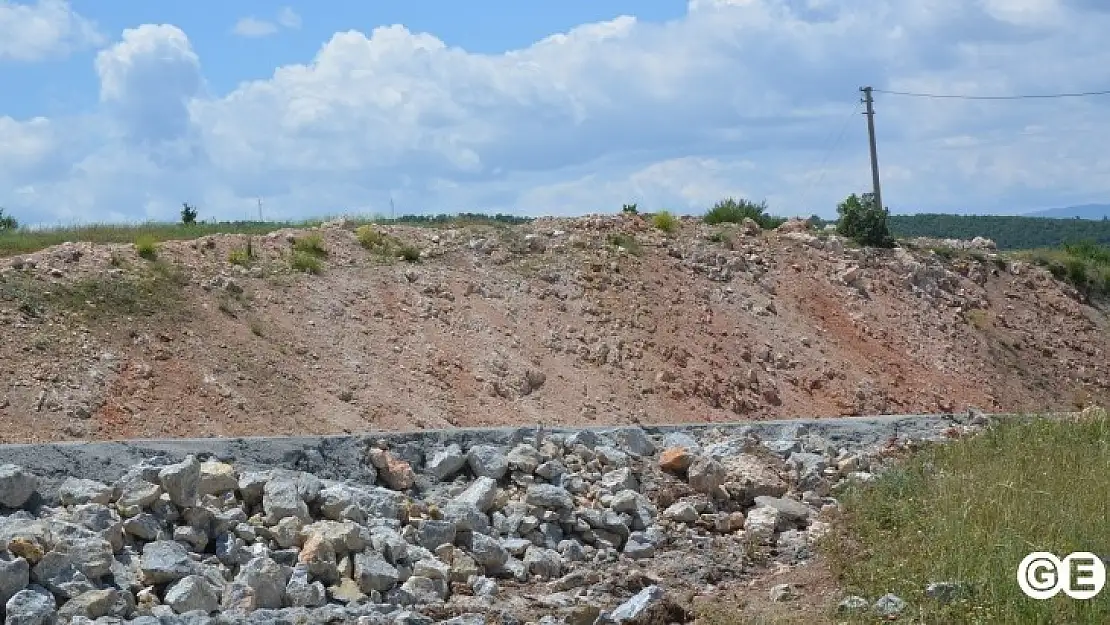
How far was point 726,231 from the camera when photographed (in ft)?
85.5

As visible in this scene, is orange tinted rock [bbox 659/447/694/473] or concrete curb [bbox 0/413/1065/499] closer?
concrete curb [bbox 0/413/1065/499]

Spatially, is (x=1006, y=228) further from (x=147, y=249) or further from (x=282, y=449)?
(x=282, y=449)

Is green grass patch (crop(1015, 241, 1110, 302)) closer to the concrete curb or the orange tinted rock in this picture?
the concrete curb

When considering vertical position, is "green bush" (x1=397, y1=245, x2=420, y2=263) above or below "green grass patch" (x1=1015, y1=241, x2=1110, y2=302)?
above

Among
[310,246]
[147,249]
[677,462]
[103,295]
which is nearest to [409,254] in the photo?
[310,246]

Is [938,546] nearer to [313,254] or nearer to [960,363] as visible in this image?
[313,254]

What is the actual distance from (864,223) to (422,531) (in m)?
18.5

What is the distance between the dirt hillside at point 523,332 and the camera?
1662 centimetres

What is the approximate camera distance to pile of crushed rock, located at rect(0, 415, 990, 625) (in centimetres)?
950

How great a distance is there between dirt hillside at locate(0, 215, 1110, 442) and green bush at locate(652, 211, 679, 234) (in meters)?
0.39

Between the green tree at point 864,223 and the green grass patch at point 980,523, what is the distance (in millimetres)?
13846

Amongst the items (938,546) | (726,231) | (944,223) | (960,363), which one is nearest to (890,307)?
(960,363)

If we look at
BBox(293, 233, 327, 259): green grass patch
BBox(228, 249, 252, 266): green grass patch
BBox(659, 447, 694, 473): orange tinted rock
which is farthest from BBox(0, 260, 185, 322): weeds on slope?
BBox(659, 447, 694, 473): orange tinted rock

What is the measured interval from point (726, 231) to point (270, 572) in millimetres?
17363
